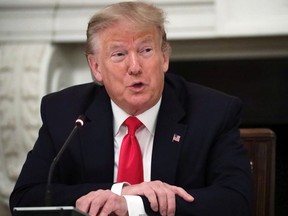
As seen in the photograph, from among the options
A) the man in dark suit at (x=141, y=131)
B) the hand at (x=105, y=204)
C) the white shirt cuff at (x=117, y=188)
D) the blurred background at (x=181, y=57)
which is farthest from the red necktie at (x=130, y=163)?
the blurred background at (x=181, y=57)

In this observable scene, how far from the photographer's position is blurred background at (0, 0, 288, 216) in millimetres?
3424

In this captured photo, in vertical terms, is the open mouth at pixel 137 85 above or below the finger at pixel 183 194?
above

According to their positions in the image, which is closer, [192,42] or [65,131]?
[65,131]

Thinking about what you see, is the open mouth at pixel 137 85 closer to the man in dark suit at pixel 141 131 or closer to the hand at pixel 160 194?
the man in dark suit at pixel 141 131

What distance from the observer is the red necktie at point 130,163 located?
2262 millimetres

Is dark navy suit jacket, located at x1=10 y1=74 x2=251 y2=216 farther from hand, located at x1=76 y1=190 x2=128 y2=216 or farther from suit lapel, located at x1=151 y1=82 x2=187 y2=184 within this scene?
hand, located at x1=76 y1=190 x2=128 y2=216

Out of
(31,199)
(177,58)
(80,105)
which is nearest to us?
(31,199)

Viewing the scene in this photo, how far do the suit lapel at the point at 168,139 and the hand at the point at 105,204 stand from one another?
28 centimetres

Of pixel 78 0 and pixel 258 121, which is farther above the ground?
pixel 78 0

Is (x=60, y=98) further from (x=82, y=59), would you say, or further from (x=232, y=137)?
(x=82, y=59)

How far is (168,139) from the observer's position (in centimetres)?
231

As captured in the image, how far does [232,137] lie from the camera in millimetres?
2291

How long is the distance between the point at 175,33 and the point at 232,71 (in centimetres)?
42

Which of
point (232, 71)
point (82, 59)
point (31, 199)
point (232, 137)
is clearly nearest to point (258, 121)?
point (232, 71)
